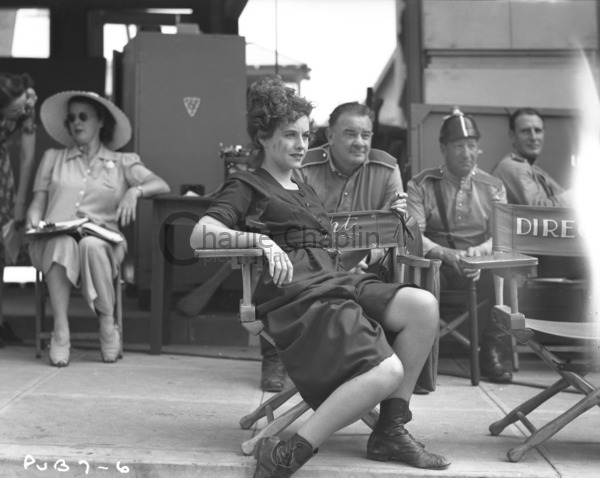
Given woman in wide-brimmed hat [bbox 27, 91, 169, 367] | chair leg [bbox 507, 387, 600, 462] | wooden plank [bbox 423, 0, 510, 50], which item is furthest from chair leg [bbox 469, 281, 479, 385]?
wooden plank [bbox 423, 0, 510, 50]

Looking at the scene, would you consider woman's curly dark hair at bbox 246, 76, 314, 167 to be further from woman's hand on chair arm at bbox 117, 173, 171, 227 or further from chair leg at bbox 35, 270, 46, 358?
chair leg at bbox 35, 270, 46, 358

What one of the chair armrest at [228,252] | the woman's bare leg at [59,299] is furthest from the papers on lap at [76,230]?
the chair armrest at [228,252]

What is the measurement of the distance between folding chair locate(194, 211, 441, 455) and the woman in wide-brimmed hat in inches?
65.5

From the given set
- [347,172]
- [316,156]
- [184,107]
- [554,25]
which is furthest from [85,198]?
[554,25]

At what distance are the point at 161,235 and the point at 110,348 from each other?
0.73 m

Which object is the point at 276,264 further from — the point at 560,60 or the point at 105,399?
the point at 560,60

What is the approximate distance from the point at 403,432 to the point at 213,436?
0.83m

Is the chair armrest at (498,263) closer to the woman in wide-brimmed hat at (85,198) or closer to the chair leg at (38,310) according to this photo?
the woman in wide-brimmed hat at (85,198)

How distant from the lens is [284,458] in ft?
10.9

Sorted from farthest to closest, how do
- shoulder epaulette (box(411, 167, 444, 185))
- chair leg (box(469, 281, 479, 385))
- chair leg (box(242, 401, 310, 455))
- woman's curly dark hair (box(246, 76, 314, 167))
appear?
shoulder epaulette (box(411, 167, 444, 185)), chair leg (box(469, 281, 479, 385)), woman's curly dark hair (box(246, 76, 314, 167)), chair leg (box(242, 401, 310, 455))

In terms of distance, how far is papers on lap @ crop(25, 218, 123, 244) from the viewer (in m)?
5.23

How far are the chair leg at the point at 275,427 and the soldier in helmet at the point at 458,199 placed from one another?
1.98 meters

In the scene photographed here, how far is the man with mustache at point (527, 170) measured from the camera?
5797 millimetres

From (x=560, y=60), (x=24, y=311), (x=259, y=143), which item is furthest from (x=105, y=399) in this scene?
(x=560, y=60)
